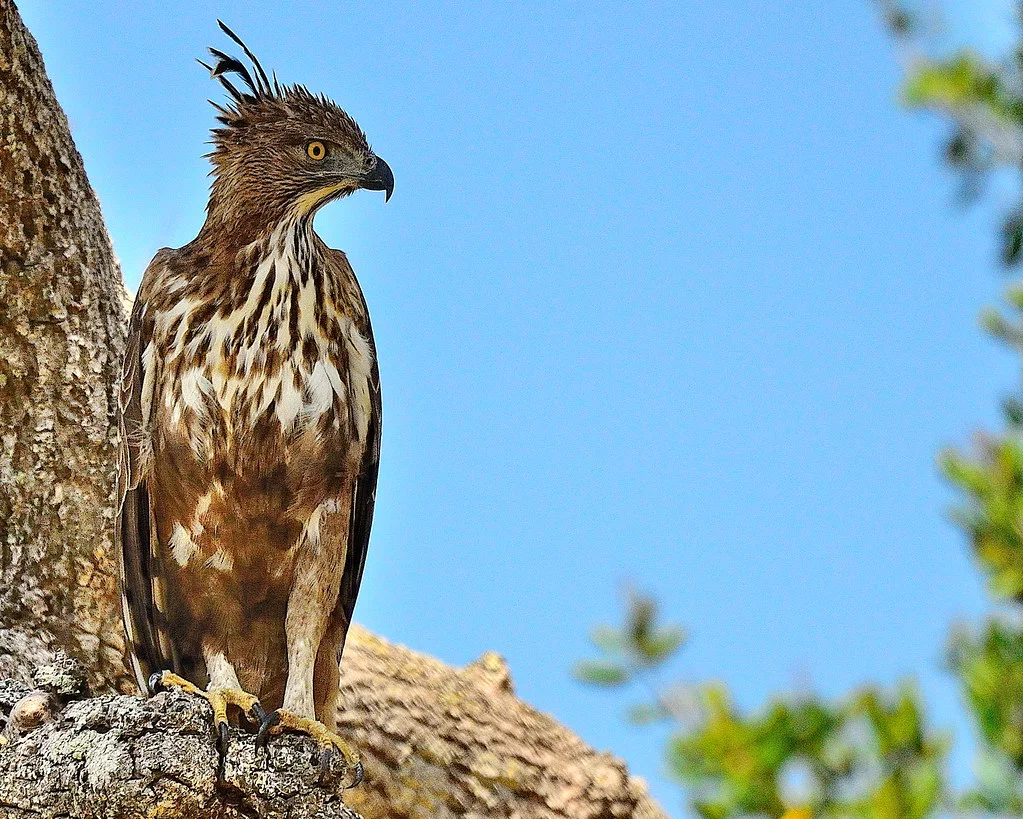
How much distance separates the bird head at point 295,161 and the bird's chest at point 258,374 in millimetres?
220

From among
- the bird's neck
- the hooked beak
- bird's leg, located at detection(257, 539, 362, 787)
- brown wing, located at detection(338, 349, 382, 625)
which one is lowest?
bird's leg, located at detection(257, 539, 362, 787)

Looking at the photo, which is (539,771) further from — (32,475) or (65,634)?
(32,475)

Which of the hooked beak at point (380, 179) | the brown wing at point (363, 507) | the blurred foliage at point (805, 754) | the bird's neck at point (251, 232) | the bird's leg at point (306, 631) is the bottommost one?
the blurred foliage at point (805, 754)

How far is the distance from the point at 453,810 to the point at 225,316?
2.20m

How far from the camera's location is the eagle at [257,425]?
3.39 m

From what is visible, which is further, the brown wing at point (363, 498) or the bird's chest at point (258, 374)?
the brown wing at point (363, 498)

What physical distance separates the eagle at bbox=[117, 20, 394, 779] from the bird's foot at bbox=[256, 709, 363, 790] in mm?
321

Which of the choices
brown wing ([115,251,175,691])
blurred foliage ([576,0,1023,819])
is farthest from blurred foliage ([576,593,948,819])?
brown wing ([115,251,175,691])

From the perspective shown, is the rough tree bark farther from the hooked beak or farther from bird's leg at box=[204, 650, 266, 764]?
the hooked beak

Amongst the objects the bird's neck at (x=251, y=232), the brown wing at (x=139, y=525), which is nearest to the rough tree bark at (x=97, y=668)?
the brown wing at (x=139, y=525)

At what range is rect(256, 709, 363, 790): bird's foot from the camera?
2.85m

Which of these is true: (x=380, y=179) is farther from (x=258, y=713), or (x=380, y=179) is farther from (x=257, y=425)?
(x=258, y=713)

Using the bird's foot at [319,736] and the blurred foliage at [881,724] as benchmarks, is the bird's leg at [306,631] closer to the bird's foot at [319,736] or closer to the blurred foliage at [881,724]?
the bird's foot at [319,736]

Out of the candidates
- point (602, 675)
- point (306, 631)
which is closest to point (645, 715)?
point (602, 675)
